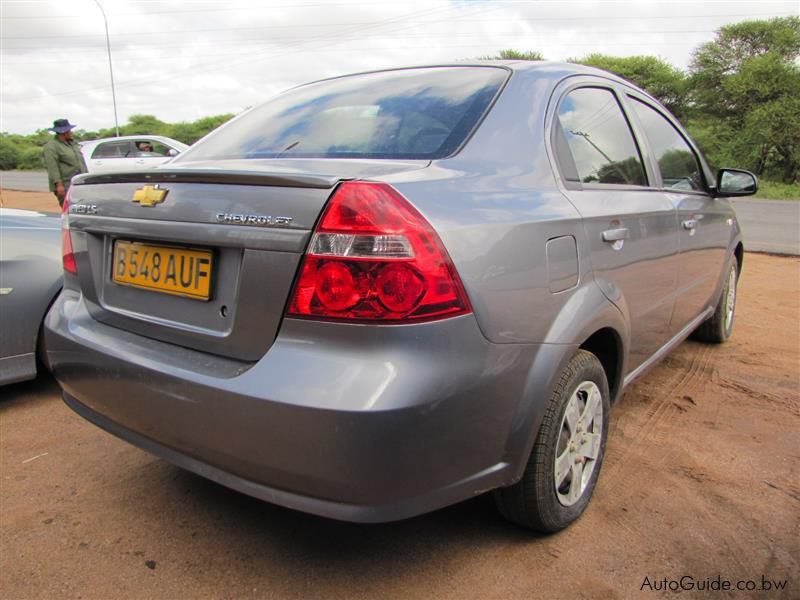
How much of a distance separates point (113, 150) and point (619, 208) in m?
15.6

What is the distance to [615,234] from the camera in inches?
92.6

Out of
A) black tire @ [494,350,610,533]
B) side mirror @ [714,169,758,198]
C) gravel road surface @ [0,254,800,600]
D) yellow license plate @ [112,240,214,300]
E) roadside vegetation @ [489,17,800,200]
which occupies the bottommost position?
gravel road surface @ [0,254,800,600]

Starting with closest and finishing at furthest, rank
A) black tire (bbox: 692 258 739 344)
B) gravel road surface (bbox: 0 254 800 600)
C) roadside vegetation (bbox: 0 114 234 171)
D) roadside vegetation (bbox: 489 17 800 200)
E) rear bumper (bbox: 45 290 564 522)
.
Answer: rear bumper (bbox: 45 290 564 522)
gravel road surface (bbox: 0 254 800 600)
black tire (bbox: 692 258 739 344)
roadside vegetation (bbox: 489 17 800 200)
roadside vegetation (bbox: 0 114 234 171)

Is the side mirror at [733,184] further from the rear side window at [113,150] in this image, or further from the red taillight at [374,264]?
the rear side window at [113,150]

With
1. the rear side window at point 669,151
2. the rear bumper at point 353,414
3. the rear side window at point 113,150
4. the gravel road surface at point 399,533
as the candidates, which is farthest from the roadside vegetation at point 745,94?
the rear bumper at point 353,414

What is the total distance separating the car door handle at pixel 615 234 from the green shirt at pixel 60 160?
7.84m

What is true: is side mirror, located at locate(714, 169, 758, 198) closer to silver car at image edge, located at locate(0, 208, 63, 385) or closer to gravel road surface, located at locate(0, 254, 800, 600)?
gravel road surface, located at locate(0, 254, 800, 600)

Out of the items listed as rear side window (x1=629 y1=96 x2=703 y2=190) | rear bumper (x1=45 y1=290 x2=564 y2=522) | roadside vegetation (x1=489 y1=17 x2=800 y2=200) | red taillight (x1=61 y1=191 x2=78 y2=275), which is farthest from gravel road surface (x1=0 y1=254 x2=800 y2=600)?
roadside vegetation (x1=489 y1=17 x2=800 y2=200)

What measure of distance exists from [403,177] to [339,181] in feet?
0.60

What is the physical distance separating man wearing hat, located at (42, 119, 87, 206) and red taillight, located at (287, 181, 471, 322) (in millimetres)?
7871

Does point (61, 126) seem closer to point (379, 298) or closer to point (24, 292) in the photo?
point (24, 292)

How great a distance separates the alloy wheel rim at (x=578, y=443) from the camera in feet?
7.06

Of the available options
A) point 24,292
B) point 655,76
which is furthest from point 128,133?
point 24,292

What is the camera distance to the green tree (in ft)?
114
